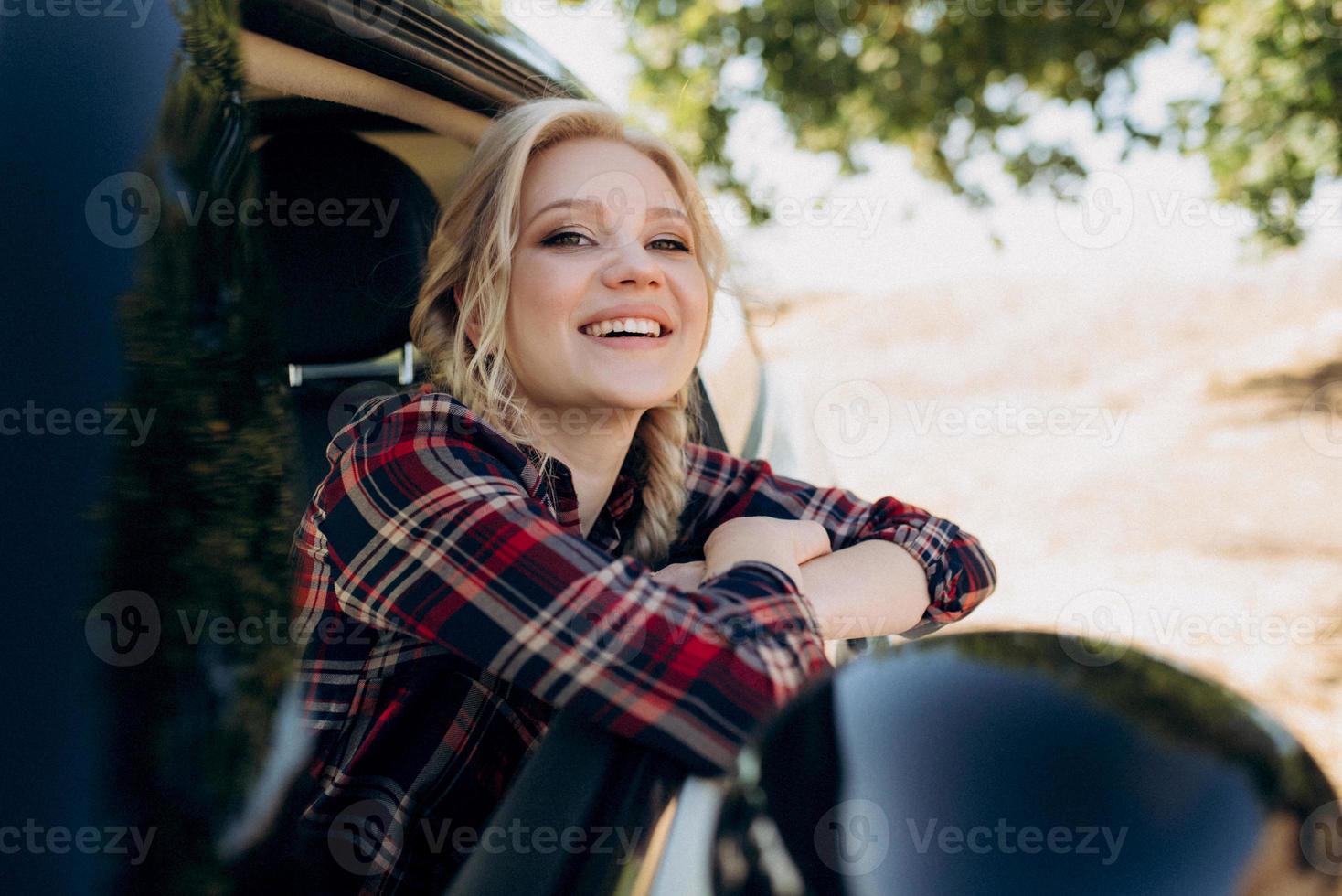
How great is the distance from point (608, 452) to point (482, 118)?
675 millimetres

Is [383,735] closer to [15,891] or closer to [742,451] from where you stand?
[15,891]

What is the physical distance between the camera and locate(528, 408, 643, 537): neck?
1809 millimetres

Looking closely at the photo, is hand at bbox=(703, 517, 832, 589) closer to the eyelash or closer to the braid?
the braid

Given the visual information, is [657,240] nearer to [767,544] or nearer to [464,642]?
[767,544]

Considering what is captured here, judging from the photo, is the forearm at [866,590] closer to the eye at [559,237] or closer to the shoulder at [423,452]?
the shoulder at [423,452]

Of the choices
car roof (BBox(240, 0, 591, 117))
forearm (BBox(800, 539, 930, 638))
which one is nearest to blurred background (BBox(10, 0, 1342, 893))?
car roof (BBox(240, 0, 591, 117))

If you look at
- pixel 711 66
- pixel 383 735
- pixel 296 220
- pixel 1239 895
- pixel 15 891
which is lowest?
pixel 383 735

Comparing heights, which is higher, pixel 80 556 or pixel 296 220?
pixel 296 220

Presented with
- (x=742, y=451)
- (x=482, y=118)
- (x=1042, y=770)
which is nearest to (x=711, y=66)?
(x=742, y=451)

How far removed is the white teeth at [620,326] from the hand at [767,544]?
362 millimetres

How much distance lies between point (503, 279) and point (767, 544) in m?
0.62

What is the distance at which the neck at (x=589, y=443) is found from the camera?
5.93 feet

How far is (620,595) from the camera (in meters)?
1.19

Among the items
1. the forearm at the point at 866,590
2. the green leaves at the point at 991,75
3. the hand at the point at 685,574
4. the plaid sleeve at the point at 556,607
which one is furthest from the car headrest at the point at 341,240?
the green leaves at the point at 991,75
